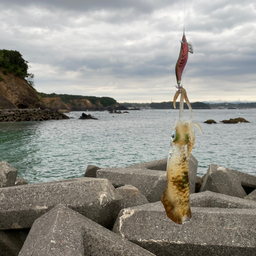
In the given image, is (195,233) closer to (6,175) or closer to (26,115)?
(6,175)

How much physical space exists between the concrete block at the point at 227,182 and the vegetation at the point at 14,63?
60466 millimetres

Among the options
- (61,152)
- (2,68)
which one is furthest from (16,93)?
(61,152)

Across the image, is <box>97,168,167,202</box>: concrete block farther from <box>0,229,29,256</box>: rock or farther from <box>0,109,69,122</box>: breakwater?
<box>0,109,69,122</box>: breakwater

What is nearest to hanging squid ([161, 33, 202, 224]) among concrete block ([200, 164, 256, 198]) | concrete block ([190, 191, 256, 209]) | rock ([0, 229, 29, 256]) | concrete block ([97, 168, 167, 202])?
concrete block ([190, 191, 256, 209])

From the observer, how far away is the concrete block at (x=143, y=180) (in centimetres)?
485

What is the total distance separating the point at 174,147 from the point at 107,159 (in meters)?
14.2

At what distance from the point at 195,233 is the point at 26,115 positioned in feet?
163

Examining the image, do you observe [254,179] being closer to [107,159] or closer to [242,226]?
[242,226]

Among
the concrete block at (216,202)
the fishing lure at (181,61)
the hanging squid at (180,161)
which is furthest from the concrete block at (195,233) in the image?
the fishing lure at (181,61)

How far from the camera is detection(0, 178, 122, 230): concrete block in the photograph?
3.24m

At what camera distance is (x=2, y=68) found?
5791 cm

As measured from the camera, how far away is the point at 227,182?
18.2ft

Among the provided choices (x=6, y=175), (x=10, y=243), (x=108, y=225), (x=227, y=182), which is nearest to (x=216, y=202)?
(x=108, y=225)

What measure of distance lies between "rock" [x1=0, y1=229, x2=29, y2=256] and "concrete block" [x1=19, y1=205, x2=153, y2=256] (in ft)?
3.52
